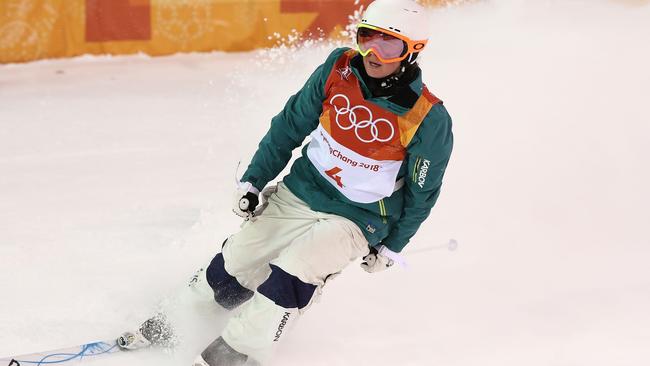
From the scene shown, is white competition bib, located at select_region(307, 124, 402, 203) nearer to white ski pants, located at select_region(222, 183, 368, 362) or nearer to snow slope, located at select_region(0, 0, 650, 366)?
white ski pants, located at select_region(222, 183, 368, 362)

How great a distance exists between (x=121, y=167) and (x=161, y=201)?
48 cm

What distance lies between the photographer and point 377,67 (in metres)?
3.01

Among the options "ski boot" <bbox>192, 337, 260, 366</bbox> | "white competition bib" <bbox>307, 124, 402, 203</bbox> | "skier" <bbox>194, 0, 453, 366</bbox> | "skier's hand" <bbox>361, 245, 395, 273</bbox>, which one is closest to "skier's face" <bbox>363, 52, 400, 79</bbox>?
"skier" <bbox>194, 0, 453, 366</bbox>

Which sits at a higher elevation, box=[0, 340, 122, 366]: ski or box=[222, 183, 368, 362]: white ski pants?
box=[222, 183, 368, 362]: white ski pants

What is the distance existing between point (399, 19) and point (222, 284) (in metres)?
1.14

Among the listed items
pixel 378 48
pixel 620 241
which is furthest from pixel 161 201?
pixel 620 241

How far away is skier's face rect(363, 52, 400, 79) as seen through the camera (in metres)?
3.00

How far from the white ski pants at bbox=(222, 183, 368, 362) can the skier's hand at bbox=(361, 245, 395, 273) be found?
0.03m

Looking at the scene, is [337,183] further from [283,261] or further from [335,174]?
[283,261]

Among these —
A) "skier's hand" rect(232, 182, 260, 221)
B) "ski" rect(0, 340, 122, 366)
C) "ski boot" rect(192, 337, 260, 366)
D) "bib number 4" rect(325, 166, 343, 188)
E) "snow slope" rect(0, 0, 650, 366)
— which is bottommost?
"snow slope" rect(0, 0, 650, 366)

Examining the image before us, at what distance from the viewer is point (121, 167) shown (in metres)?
4.99

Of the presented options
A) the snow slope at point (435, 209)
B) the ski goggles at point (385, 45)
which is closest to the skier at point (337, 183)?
the ski goggles at point (385, 45)

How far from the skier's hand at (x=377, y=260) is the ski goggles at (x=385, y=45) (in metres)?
0.70

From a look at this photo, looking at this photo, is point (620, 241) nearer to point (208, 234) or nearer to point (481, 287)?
point (481, 287)
